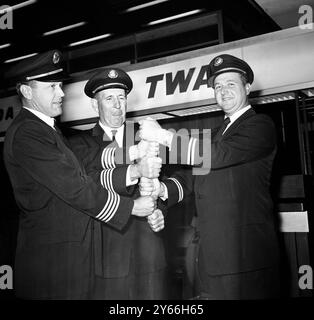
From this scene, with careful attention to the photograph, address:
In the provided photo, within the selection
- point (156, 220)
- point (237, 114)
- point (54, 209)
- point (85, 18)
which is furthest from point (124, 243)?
point (85, 18)

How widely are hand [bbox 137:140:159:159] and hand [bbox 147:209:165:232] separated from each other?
9.1 inches

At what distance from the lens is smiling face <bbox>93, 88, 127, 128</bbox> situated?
56.9 inches

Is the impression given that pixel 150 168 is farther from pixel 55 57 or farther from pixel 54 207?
pixel 55 57

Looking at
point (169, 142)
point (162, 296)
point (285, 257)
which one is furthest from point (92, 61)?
point (285, 257)

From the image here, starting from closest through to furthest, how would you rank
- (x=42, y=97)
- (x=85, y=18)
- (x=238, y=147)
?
(x=238, y=147) < (x=42, y=97) < (x=85, y=18)

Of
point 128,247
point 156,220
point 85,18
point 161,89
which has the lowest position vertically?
point 128,247

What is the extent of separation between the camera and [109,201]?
129cm

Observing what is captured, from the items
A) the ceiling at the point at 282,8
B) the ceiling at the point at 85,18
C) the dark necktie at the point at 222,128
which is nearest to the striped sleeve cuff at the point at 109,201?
the dark necktie at the point at 222,128

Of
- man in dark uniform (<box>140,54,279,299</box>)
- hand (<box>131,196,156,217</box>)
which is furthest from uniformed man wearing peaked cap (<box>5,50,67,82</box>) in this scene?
hand (<box>131,196,156,217</box>)

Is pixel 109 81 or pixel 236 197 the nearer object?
pixel 236 197

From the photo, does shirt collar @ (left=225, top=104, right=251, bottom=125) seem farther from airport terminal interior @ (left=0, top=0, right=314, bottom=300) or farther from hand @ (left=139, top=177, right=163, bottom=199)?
hand @ (left=139, top=177, right=163, bottom=199)

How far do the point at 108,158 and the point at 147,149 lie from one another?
171 millimetres

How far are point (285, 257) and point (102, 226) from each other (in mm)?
717

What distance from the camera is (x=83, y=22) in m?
1.84
